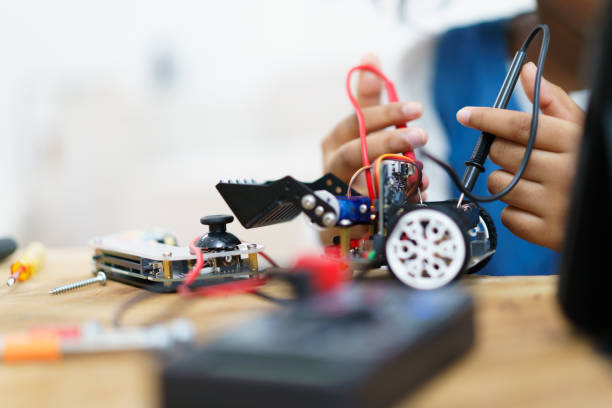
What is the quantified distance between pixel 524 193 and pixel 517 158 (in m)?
0.05

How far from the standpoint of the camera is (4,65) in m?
1.17

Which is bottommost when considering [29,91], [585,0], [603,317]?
[603,317]

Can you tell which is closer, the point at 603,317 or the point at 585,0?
the point at 603,317

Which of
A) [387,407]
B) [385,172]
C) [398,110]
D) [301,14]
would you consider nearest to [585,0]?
[398,110]

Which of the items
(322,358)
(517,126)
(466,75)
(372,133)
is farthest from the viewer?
(466,75)

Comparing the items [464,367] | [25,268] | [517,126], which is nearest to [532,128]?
[517,126]

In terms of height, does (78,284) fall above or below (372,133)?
below

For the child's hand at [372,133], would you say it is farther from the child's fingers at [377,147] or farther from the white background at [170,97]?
the white background at [170,97]

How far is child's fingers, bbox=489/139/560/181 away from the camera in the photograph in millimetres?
501

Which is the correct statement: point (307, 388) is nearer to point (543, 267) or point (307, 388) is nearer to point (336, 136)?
point (336, 136)

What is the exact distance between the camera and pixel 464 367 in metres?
0.23

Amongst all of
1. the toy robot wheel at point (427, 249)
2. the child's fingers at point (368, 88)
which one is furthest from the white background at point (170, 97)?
the toy robot wheel at point (427, 249)

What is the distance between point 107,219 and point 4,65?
17.3 inches

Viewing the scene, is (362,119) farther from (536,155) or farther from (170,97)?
(170,97)
